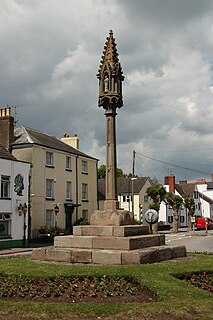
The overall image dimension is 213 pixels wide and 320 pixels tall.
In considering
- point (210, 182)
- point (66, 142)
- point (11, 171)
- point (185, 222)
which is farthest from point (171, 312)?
point (210, 182)

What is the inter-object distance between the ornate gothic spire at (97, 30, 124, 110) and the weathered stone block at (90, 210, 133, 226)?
4166 millimetres

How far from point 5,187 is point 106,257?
19757 mm

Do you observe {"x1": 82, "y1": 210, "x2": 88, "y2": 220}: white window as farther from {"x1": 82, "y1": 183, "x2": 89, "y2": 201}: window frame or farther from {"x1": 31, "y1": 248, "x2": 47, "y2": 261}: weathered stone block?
{"x1": 31, "y1": 248, "x2": 47, "y2": 261}: weathered stone block

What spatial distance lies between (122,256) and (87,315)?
17.6 ft

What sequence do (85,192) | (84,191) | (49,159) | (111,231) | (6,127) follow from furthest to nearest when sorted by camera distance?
(85,192) < (84,191) < (49,159) < (6,127) < (111,231)

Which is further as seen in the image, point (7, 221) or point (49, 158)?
point (49, 158)

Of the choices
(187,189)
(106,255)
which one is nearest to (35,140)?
(106,255)

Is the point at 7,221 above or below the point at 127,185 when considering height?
below

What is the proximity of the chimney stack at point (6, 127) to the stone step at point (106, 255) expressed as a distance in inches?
967

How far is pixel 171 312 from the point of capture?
7.25 m

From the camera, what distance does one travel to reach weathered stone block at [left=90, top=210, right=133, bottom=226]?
577 inches

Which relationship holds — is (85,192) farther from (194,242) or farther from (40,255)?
(40,255)

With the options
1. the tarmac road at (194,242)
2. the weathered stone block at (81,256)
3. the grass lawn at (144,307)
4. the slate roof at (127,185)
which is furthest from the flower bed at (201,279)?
the slate roof at (127,185)

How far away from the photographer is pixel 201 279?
10625 millimetres
